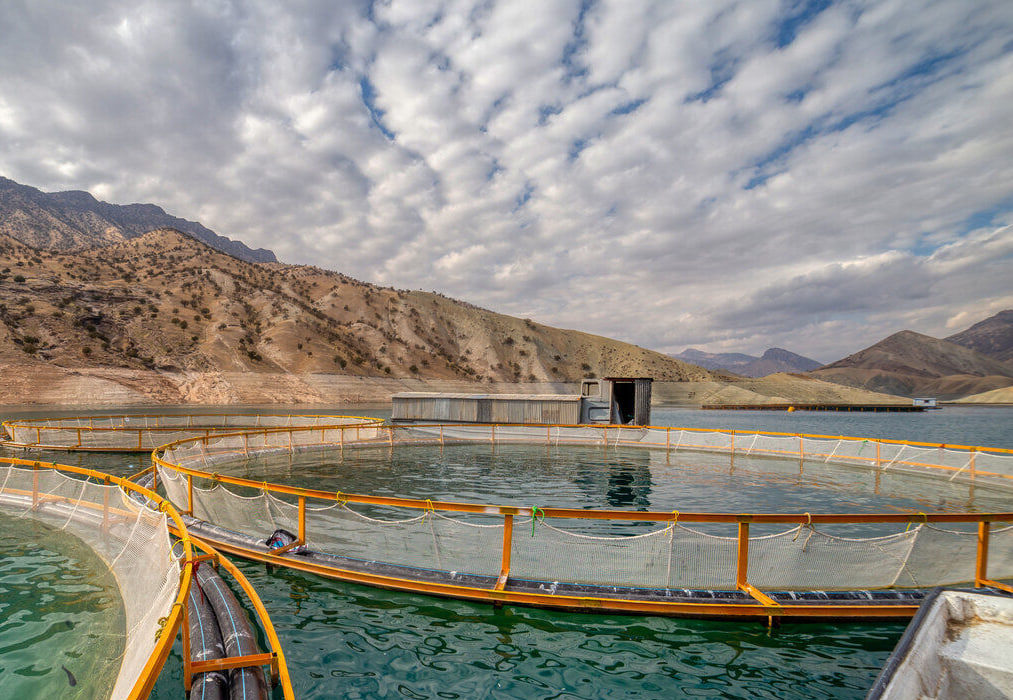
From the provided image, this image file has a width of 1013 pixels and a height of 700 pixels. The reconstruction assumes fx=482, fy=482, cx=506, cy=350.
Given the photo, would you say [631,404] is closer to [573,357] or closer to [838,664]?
[838,664]

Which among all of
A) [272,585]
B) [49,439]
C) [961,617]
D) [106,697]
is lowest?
[49,439]

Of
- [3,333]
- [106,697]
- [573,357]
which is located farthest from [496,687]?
[573,357]

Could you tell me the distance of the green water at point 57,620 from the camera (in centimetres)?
670

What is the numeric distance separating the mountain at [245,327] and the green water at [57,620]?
69654 mm

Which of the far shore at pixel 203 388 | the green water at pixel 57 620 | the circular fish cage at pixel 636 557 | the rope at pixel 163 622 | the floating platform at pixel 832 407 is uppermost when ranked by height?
the rope at pixel 163 622

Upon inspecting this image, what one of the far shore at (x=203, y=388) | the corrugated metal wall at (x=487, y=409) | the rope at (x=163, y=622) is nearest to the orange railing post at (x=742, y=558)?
the rope at (x=163, y=622)

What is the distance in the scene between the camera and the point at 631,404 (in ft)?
156

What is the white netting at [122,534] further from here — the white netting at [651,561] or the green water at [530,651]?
the white netting at [651,561]

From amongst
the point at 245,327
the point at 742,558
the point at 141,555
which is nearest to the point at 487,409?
the point at 742,558

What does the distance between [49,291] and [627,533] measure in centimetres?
10181

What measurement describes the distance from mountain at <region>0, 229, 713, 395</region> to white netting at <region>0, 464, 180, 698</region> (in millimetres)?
64687

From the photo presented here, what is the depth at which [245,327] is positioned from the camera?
9069cm

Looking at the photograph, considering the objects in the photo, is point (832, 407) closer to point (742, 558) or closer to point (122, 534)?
point (742, 558)

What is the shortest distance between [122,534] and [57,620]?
2.36 m
